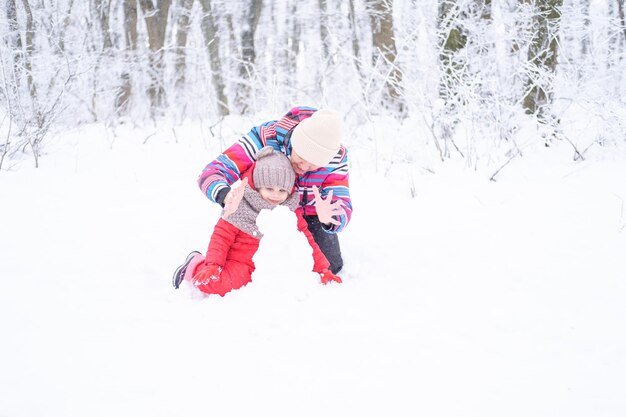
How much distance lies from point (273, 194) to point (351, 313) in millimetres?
675

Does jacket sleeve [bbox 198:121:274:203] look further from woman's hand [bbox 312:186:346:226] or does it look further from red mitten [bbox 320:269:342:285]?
red mitten [bbox 320:269:342:285]

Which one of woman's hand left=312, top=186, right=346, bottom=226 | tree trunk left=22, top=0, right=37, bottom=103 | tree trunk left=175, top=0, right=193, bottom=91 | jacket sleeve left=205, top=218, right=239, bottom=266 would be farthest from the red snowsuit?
tree trunk left=175, top=0, right=193, bottom=91

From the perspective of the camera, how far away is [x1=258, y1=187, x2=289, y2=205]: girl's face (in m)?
1.88

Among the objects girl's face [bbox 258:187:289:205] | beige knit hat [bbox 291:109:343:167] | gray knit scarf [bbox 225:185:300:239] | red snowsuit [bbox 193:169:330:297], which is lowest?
red snowsuit [bbox 193:169:330:297]

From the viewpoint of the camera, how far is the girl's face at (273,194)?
1.88 meters

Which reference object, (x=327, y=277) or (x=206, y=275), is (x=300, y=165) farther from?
(x=206, y=275)

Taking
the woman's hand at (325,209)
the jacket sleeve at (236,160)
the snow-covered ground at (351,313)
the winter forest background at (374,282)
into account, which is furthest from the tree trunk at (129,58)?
the woman's hand at (325,209)

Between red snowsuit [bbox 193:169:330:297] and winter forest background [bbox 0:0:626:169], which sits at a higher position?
winter forest background [bbox 0:0:626:169]

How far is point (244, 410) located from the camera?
1.08 meters

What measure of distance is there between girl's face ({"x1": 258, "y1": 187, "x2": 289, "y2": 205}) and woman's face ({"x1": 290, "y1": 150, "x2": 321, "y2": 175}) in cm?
13

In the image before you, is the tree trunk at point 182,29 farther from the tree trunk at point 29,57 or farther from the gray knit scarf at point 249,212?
the gray knit scarf at point 249,212

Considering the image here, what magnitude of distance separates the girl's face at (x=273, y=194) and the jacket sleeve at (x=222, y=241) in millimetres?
230

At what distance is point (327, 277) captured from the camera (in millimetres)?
1853

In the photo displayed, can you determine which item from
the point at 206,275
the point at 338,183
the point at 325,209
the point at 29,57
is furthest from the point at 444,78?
the point at 29,57
